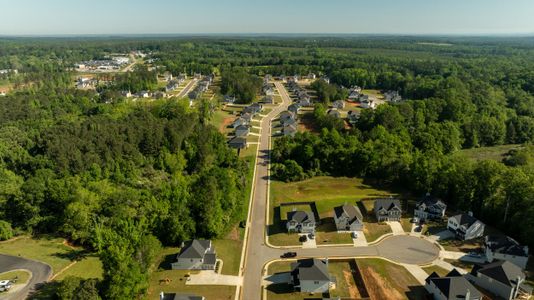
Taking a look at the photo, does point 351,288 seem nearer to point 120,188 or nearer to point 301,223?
point 301,223

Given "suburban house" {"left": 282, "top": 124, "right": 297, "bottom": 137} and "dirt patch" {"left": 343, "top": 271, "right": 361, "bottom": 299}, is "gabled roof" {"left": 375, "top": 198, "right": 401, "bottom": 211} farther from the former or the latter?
"suburban house" {"left": 282, "top": 124, "right": 297, "bottom": 137}

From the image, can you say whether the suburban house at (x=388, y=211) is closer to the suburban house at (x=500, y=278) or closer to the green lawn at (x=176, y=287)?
the suburban house at (x=500, y=278)

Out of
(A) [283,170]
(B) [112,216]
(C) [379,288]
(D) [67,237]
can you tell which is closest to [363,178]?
(A) [283,170]

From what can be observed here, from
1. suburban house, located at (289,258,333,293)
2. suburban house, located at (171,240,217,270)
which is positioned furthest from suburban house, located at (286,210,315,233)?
suburban house, located at (171,240,217,270)

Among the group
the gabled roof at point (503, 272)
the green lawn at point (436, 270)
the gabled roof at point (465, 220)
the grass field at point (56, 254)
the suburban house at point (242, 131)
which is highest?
the suburban house at point (242, 131)

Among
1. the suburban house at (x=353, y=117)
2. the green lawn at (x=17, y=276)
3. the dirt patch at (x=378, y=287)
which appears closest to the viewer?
the dirt patch at (x=378, y=287)

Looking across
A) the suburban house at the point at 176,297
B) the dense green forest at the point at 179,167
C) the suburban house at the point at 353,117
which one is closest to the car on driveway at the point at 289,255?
the dense green forest at the point at 179,167

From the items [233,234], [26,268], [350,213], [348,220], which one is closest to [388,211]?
[350,213]
